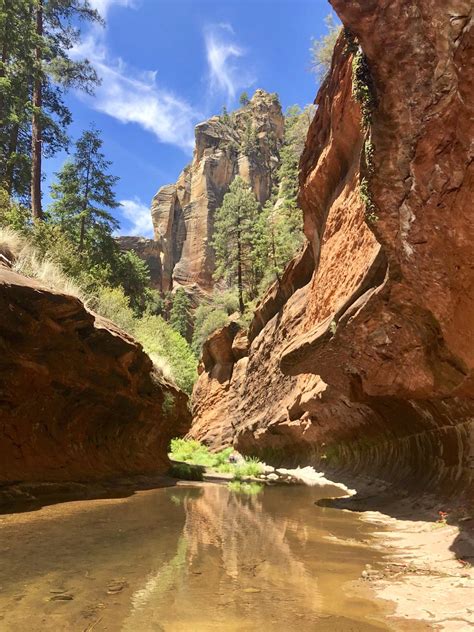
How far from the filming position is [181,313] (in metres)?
63.2

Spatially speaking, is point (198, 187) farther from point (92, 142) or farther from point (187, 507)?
point (187, 507)

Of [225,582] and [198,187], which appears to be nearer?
[225,582]

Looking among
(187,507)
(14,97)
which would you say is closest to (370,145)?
(187,507)

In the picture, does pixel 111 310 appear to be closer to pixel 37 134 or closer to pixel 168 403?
pixel 168 403

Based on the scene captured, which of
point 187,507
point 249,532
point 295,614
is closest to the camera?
point 295,614

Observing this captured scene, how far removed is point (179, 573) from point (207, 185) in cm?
7444

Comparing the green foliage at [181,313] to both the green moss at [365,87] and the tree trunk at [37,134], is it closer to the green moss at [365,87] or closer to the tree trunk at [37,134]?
the tree trunk at [37,134]

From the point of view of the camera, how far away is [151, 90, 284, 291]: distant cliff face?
7281 centimetres

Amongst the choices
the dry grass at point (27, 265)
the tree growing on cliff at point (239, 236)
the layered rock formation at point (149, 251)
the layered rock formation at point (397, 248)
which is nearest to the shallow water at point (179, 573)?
the layered rock formation at point (397, 248)

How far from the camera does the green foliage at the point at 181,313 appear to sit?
61875 mm

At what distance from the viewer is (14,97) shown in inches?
854

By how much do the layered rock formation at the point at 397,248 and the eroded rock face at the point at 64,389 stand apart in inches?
195

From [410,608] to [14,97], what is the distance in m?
25.2

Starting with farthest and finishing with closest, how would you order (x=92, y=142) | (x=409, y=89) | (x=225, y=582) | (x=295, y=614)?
(x=92, y=142), (x=409, y=89), (x=225, y=582), (x=295, y=614)
